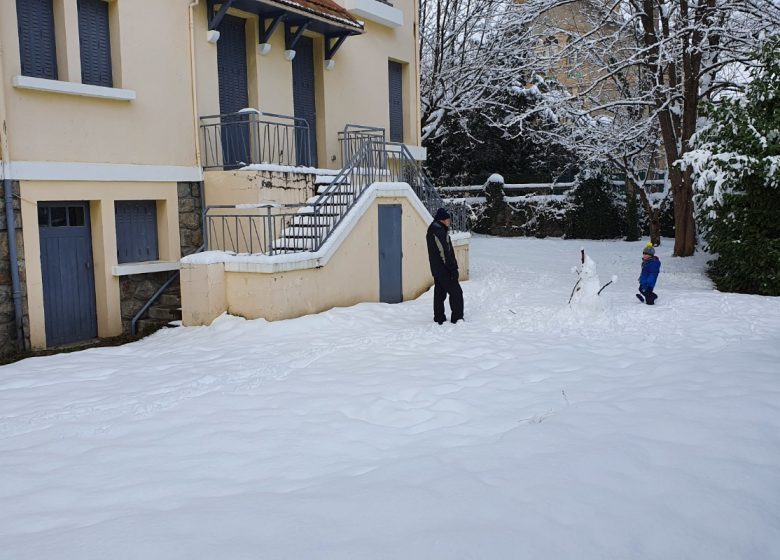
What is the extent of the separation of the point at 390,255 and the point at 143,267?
3.85 metres

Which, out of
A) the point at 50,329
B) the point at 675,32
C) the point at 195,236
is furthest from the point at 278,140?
the point at 675,32

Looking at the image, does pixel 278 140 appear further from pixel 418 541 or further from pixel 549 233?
pixel 549 233

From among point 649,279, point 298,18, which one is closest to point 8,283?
point 298,18

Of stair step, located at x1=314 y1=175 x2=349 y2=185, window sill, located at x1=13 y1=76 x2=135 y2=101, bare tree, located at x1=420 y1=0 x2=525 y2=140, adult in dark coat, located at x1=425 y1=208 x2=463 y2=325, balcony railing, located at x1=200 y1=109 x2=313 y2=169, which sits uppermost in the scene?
bare tree, located at x1=420 y1=0 x2=525 y2=140

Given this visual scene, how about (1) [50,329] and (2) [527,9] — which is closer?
(1) [50,329]

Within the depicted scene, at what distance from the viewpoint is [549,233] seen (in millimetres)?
24688

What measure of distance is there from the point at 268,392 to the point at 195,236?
5677 mm

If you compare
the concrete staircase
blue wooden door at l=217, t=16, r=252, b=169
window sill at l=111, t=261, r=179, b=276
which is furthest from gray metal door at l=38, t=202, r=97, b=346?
blue wooden door at l=217, t=16, r=252, b=169

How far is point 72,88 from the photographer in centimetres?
964

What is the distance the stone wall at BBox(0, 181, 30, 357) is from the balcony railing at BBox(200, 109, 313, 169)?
3.33 meters

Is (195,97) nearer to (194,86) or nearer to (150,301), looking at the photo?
(194,86)

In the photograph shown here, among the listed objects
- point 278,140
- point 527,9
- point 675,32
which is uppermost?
point 527,9

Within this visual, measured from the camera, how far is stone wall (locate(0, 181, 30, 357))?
29.9 ft

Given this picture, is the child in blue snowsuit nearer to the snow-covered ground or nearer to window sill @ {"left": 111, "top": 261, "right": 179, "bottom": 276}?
the snow-covered ground
